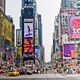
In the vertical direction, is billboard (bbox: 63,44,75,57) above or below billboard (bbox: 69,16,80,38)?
below

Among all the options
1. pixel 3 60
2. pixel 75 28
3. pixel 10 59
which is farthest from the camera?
pixel 10 59

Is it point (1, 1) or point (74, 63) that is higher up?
point (1, 1)

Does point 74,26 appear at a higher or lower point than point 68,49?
higher

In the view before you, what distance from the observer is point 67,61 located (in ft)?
575

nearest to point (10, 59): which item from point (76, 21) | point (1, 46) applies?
point (1, 46)

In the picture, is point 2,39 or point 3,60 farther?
point 2,39

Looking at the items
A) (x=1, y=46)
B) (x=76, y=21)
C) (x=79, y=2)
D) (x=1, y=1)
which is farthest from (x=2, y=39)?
(x=76, y=21)

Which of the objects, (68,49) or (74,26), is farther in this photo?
(68,49)

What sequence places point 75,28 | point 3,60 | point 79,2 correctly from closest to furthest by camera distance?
1. point 75,28
2. point 3,60
3. point 79,2

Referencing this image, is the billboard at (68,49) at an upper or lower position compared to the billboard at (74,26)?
lower

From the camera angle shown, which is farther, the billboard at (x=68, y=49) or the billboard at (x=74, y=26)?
the billboard at (x=68, y=49)

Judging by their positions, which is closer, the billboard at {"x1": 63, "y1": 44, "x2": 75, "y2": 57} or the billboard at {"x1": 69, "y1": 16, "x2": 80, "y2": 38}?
the billboard at {"x1": 69, "y1": 16, "x2": 80, "y2": 38}

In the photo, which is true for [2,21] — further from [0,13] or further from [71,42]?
[71,42]

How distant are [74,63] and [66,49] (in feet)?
21.3
